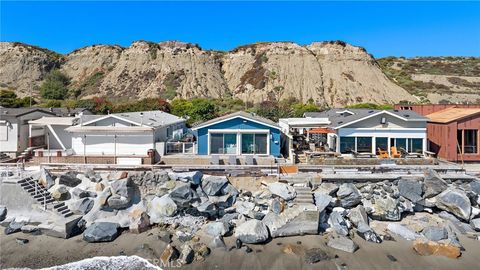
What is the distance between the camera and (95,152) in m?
19.5

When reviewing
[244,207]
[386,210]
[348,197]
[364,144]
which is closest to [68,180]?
[244,207]

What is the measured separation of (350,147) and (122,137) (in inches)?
597

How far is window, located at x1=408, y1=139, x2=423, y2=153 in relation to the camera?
19.9 m

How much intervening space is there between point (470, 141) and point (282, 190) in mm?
14143

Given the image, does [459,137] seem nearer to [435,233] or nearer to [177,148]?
[435,233]

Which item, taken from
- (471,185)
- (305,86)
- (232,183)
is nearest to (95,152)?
(232,183)

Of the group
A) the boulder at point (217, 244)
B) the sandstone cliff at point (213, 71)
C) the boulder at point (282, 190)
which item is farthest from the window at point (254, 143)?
the sandstone cliff at point (213, 71)

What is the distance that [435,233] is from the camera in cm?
1277

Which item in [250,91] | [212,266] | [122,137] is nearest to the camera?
[212,266]

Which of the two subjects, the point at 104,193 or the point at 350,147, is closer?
the point at 104,193

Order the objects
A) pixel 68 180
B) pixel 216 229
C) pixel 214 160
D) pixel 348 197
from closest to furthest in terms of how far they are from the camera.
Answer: pixel 216 229
pixel 348 197
pixel 68 180
pixel 214 160

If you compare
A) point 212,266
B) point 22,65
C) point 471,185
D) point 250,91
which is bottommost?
point 212,266

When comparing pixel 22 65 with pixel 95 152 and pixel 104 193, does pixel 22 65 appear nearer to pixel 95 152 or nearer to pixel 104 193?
pixel 95 152

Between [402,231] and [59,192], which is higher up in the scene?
[59,192]
